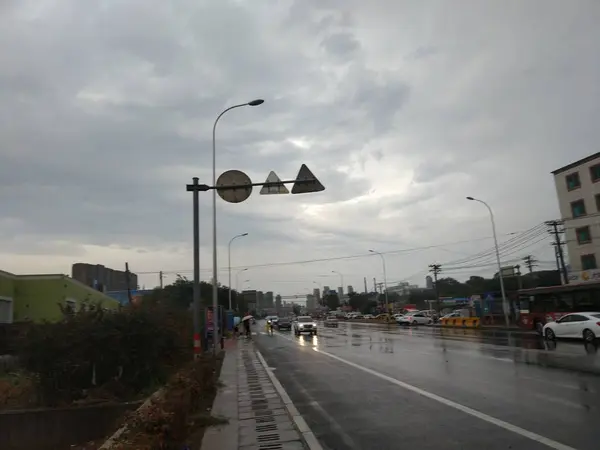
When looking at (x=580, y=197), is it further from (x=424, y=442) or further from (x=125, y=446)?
(x=125, y=446)

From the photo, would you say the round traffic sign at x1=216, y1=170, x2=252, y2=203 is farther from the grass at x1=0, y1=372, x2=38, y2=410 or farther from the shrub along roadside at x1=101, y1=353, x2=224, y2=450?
Answer: the grass at x1=0, y1=372, x2=38, y2=410

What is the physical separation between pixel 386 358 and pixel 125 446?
16395 millimetres

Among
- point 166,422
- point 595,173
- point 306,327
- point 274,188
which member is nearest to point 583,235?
point 595,173

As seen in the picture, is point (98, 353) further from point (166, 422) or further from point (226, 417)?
point (166, 422)

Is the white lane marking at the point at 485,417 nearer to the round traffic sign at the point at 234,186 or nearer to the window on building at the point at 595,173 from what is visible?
the round traffic sign at the point at 234,186

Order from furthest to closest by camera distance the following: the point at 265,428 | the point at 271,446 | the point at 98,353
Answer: the point at 98,353
the point at 265,428
the point at 271,446

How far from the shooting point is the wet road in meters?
7.57

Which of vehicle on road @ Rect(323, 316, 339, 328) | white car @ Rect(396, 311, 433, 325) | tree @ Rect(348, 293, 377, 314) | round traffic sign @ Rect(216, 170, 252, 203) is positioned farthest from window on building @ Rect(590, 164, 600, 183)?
tree @ Rect(348, 293, 377, 314)

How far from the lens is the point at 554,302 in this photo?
32875mm

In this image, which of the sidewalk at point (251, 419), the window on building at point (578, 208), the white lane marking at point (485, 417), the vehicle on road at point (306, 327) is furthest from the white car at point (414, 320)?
the white lane marking at point (485, 417)

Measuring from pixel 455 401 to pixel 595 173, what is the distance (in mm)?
52362

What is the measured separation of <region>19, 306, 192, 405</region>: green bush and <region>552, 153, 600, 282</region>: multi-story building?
52714mm

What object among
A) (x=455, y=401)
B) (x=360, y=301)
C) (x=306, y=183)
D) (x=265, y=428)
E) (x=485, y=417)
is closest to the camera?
(x=485, y=417)

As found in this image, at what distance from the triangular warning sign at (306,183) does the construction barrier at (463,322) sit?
127 ft
